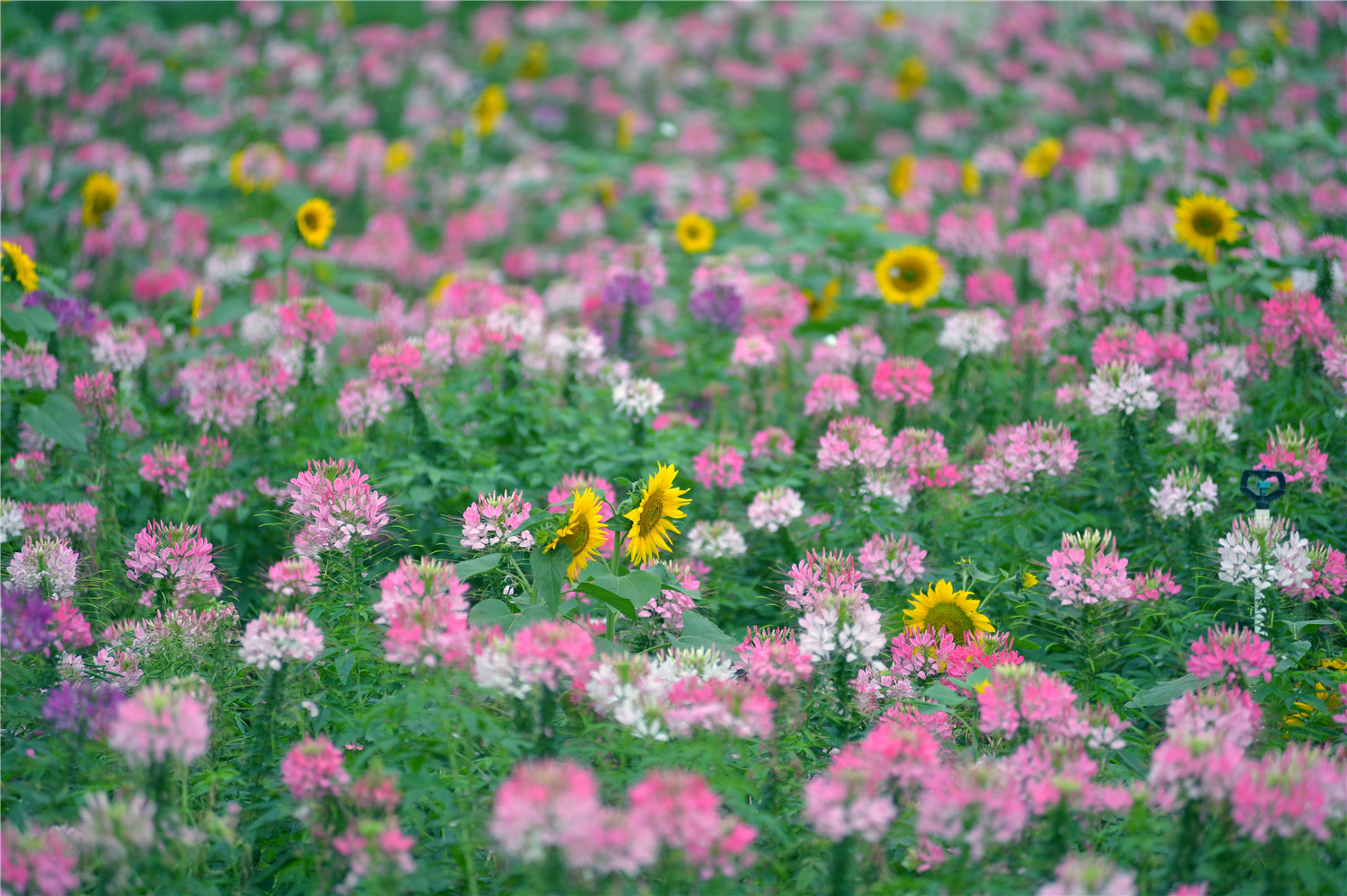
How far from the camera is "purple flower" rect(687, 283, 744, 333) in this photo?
13.8 ft

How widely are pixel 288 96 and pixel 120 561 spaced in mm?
6168

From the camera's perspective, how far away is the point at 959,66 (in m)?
8.23

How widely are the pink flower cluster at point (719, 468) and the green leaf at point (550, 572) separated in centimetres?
100

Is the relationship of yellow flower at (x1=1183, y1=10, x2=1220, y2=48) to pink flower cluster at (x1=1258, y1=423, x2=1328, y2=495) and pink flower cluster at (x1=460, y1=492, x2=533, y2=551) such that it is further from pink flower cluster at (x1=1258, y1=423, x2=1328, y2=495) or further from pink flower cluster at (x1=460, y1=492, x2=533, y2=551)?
pink flower cluster at (x1=460, y1=492, x2=533, y2=551)

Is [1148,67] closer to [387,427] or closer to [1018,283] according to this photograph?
[1018,283]

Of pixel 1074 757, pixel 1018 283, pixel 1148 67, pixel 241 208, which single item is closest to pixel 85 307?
pixel 241 208

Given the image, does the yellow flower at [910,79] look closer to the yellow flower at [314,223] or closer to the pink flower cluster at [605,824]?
the yellow flower at [314,223]

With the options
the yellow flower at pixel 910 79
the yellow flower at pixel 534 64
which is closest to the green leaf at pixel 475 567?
the yellow flower at pixel 910 79

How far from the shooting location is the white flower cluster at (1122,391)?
303 centimetres

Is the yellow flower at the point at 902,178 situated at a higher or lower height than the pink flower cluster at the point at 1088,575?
lower

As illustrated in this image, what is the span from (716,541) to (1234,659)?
4.66ft

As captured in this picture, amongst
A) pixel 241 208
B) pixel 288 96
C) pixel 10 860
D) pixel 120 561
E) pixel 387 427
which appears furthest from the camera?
pixel 288 96

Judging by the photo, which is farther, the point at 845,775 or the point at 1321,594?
the point at 1321,594

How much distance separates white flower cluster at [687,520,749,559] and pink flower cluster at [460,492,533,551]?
2.18ft
